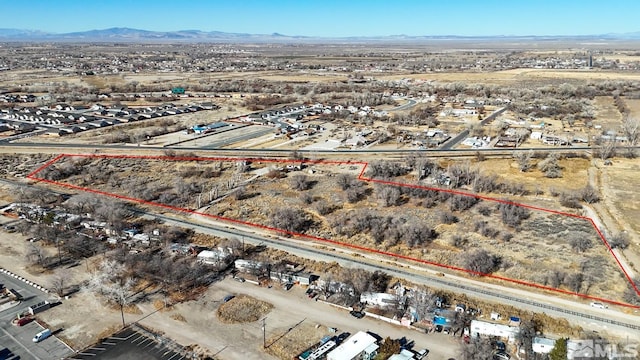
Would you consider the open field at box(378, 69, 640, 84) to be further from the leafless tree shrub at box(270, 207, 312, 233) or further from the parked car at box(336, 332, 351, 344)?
the parked car at box(336, 332, 351, 344)

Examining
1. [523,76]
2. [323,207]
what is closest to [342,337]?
[323,207]

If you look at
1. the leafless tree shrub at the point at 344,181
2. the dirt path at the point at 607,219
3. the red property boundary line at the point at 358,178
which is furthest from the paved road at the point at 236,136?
the dirt path at the point at 607,219

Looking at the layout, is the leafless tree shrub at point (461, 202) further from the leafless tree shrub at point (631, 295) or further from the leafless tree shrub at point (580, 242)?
the leafless tree shrub at point (631, 295)

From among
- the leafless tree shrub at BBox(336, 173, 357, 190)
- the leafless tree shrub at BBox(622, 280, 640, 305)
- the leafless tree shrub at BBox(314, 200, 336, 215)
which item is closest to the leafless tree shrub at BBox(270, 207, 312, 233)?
the leafless tree shrub at BBox(314, 200, 336, 215)

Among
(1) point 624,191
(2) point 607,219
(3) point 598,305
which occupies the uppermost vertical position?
(1) point 624,191

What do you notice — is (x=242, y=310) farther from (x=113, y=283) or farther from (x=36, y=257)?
(x=36, y=257)
